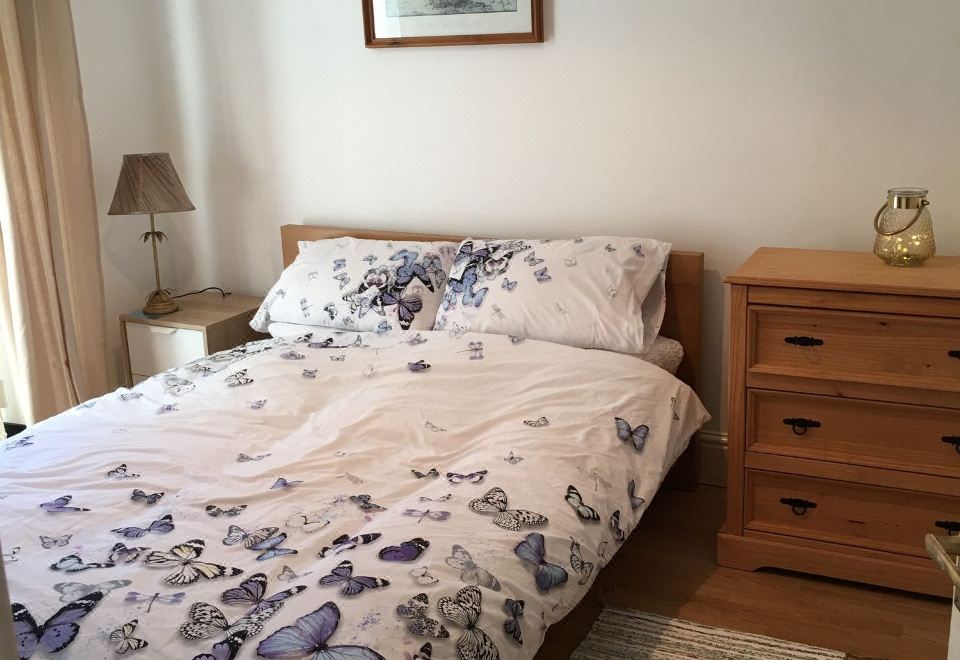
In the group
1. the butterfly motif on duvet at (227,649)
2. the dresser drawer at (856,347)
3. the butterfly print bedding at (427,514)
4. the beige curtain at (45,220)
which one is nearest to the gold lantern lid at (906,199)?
the dresser drawer at (856,347)

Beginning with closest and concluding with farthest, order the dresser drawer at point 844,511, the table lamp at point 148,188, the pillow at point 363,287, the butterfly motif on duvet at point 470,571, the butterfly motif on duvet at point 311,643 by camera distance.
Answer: the butterfly motif on duvet at point 311,643
the butterfly motif on duvet at point 470,571
the dresser drawer at point 844,511
the pillow at point 363,287
the table lamp at point 148,188

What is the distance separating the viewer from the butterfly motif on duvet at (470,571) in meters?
1.66

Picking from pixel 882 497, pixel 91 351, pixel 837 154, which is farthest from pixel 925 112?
pixel 91 351

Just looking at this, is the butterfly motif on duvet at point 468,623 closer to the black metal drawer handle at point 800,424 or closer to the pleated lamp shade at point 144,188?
the black metal drawer handle at point 800,424

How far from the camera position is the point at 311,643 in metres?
1.45

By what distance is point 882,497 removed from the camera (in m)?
2.42

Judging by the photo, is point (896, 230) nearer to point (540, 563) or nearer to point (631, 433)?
point (631, 433)

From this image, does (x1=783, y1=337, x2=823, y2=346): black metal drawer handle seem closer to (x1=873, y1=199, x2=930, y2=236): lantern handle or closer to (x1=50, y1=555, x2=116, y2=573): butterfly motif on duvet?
(x1=873, y1=199, x2=930, y2=236): lantern handle

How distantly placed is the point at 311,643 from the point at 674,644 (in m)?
1.15

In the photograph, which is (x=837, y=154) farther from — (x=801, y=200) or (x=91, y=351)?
(x=91, y=351)

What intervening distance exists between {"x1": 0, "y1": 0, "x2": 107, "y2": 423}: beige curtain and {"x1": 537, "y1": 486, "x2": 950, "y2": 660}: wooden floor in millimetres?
2124

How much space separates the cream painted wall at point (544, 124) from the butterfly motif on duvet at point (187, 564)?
1.80 m

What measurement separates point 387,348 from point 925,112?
1.70 meters

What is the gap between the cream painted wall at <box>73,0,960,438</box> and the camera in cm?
270
